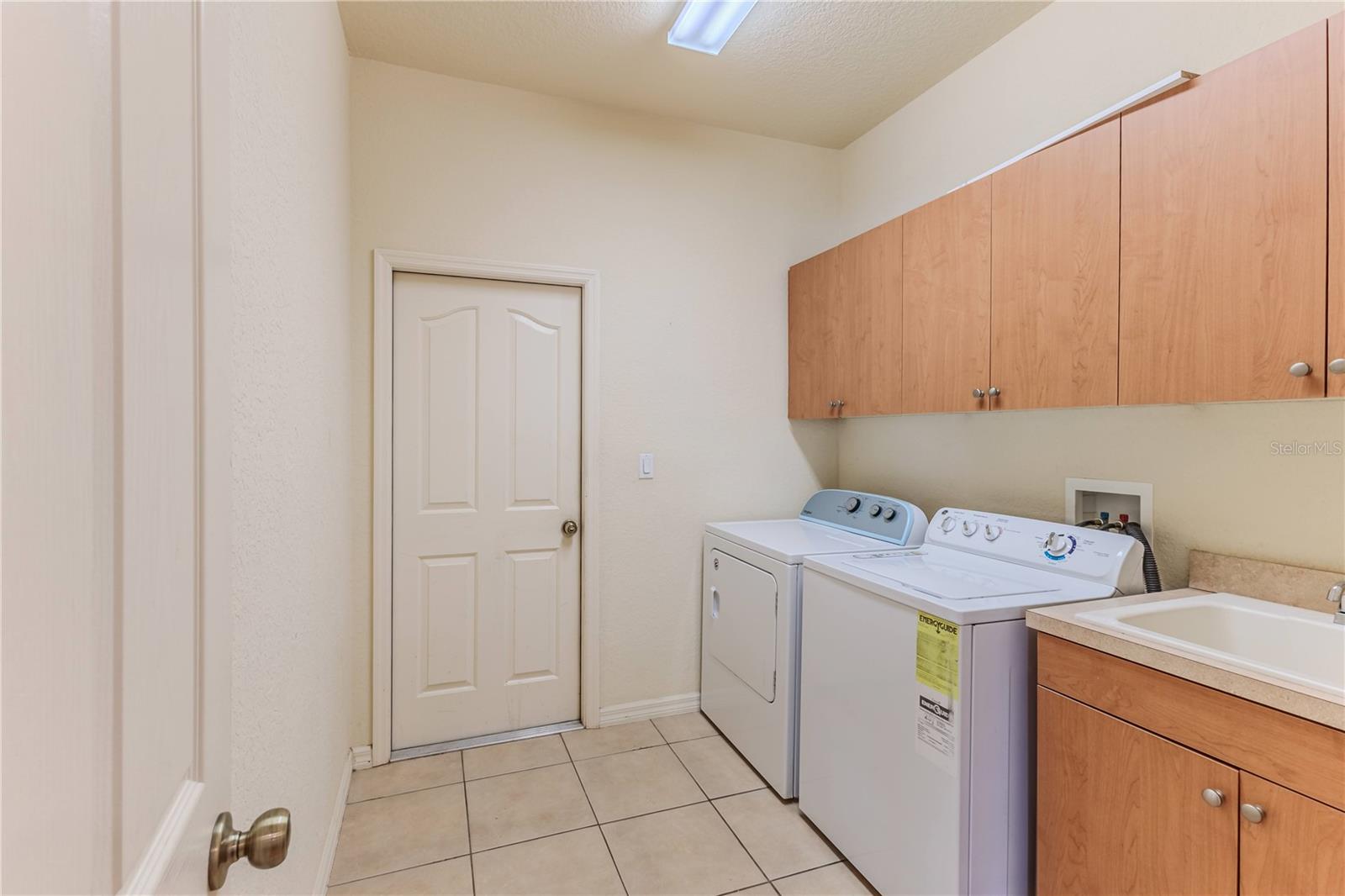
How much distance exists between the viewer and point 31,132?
0.91ft

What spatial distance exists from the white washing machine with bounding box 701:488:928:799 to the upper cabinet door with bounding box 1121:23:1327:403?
3.72ft

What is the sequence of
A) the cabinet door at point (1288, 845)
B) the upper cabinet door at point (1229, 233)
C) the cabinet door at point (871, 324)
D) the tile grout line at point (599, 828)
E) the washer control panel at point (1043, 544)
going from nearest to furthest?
the cabinet door at point (1288, 845), the upper cabinet door at point (1229, 233), the washer control panel at point (1043, 544), the tile grout line at point (599, 828), the cabinet door at point (871, 324)

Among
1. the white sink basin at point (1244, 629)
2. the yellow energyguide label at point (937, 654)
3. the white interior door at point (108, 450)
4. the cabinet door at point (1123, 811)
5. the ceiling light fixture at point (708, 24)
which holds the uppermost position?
the ceiling light fixture at point (708, 24)

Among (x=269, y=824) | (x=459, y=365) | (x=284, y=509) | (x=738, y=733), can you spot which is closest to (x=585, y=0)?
(x=459, y=365)

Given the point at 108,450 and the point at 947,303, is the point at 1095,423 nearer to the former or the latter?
the point at 947,303

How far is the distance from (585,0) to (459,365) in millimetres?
1450

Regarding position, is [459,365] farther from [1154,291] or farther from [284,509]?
[1154,291]

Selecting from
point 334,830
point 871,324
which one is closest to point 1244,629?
point 871,324

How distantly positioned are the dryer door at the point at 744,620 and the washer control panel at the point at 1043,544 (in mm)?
687

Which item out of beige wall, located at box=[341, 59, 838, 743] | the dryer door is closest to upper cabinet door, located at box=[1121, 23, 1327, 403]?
the dryer door

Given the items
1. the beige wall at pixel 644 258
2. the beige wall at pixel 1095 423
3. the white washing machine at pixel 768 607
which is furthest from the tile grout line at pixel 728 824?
the beige wall at pixel 1095 423

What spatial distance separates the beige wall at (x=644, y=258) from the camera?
2.48 metres

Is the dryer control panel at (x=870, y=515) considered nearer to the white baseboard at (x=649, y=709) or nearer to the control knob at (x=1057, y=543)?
the control knob at (x=1057, y=543)

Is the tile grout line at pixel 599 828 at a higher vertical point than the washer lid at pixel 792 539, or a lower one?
lower
